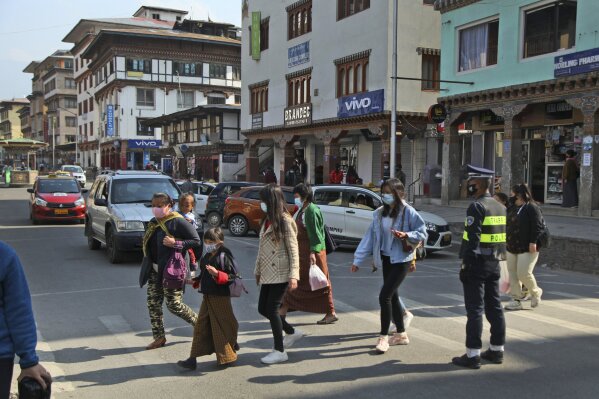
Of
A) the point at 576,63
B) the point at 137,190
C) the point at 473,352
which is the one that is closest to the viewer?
the point at 473,352

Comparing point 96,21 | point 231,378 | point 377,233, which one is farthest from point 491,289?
point 96,21

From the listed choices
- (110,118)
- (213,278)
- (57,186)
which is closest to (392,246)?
(213,278)

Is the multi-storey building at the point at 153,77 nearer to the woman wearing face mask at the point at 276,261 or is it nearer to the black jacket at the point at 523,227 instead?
the black jacket at the point at 523,227

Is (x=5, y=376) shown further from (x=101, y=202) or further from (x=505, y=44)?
(x=505, y=44)

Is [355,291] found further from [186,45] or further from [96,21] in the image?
[96,21]

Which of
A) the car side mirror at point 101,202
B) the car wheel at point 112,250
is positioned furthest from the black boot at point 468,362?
the car side mirror at point 101,202

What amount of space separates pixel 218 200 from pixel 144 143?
4599cm

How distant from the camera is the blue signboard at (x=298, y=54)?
3136 centimetres

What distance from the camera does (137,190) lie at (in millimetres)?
13406

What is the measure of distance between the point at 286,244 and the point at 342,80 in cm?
2358

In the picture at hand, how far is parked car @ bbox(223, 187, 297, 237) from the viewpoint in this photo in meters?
17.8

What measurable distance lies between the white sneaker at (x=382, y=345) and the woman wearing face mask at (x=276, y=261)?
3.47 ft

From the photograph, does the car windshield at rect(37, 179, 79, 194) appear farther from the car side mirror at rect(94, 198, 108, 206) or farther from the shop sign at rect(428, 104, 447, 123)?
the shop sign at rect(428, 104, 447, 123)

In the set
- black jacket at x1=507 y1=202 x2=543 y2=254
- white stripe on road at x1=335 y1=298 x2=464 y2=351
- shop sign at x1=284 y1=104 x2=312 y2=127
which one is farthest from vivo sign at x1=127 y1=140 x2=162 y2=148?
black jacket at x1=507 y1=202 x2=543 y2=254
